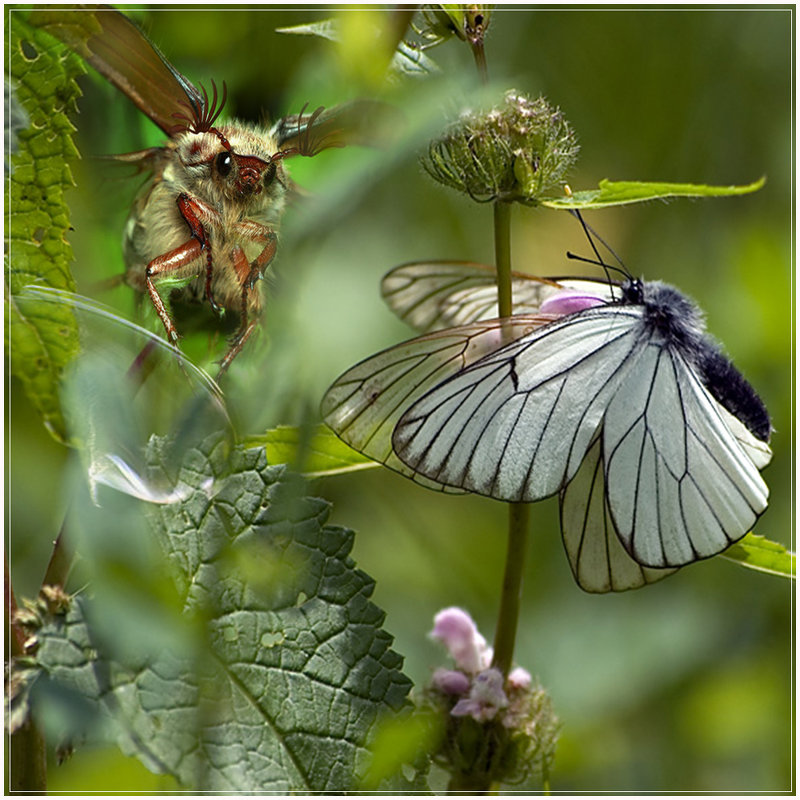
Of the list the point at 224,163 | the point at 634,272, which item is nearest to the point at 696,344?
the point at 224,163

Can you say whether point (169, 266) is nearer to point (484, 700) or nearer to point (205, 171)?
point (205, 171)

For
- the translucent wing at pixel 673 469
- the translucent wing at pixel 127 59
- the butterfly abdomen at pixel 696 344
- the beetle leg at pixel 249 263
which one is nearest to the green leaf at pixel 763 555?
the translucent wing at pixel 673 469

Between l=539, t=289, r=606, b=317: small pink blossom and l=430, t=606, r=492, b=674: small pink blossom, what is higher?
l=539, t=289, r=606, b=317: small pink blossom

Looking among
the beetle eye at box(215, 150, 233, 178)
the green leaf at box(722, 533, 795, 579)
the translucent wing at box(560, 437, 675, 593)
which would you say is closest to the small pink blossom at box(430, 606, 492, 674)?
the translucent wing at box(560, 437, 675, 593)

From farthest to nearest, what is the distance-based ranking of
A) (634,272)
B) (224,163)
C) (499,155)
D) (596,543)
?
(634,272), (596,543), (499,155), (224,163)

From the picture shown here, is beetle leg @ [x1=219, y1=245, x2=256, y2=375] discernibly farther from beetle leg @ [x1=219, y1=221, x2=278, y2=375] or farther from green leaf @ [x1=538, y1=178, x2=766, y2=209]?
green leaf @ [x1=538, y1=178, x2=766, y2=209]

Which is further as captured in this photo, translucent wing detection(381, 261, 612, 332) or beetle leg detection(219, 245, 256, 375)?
translucent wing detection(381, 261, 612, 332)

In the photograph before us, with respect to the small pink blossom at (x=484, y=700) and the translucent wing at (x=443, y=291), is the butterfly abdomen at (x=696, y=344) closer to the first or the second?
the translucent wing at (x=443, y=291)
